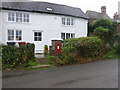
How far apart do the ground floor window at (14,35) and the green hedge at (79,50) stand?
8.10 m

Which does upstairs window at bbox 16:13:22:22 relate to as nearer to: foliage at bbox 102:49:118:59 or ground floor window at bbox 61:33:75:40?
ground floor window at bbox 61:33:75:40

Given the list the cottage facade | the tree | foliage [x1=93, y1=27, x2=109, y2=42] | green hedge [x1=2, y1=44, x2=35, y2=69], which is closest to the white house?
the tree

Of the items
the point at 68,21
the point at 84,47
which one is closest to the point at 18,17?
the point at 68,21

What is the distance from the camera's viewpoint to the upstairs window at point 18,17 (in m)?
14.8

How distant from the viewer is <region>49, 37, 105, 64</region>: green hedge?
8672 millimetres

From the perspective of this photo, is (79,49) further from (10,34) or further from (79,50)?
(10,34)

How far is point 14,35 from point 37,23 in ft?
10.8

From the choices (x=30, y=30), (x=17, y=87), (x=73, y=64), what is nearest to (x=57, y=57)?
(x=73, y=64)

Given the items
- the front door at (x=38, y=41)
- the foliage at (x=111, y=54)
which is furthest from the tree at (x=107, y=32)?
the front door at (x=38, y=41)

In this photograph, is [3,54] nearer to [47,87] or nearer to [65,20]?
[47,87]

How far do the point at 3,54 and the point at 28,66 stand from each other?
1.71 metres

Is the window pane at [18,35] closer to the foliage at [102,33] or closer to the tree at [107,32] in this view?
the tree at [107,32]

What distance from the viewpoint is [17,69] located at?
298 inches

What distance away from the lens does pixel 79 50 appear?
920 centimetres
